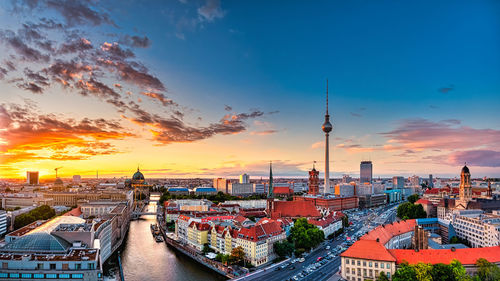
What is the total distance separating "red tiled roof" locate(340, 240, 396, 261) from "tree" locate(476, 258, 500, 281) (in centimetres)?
727

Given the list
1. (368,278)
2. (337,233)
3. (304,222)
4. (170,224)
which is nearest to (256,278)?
(368,278)

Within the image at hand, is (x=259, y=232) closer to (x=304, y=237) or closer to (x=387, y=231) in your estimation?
(x=304, y=237)

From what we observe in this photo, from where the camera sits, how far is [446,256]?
30734mm

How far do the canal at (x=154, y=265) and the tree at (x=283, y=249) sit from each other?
27.6 feet

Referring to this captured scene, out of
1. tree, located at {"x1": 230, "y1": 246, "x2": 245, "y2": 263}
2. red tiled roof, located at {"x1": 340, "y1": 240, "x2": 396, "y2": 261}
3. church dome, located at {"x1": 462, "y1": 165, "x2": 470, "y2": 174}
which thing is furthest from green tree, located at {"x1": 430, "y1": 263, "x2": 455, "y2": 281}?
church dome, located at {"x1": 462, "y1": 165, "x2": 470, "y2": 174}

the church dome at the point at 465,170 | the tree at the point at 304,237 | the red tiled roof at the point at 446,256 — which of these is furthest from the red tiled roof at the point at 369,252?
the church dome at the point at 465,170

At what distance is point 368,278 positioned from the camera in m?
30.6

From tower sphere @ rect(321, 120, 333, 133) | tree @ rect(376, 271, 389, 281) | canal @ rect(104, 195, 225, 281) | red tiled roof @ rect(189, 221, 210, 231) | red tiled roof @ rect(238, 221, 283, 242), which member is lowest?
canal @ rect(104, 195, 225, 281)

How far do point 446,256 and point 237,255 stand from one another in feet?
69.6

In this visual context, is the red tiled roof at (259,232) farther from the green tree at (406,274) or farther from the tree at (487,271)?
the tree at (487,271)

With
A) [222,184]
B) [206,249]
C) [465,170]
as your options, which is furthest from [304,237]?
[222,184]

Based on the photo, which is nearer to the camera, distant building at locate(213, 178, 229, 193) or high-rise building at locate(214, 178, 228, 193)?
distant building at locate(213, 178, 229, 193)

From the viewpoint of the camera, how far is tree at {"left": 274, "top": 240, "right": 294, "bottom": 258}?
1633 inches

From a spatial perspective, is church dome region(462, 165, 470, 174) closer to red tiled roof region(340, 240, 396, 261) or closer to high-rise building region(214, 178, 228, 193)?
red tiled roof region(340, 240, 396, 261)
